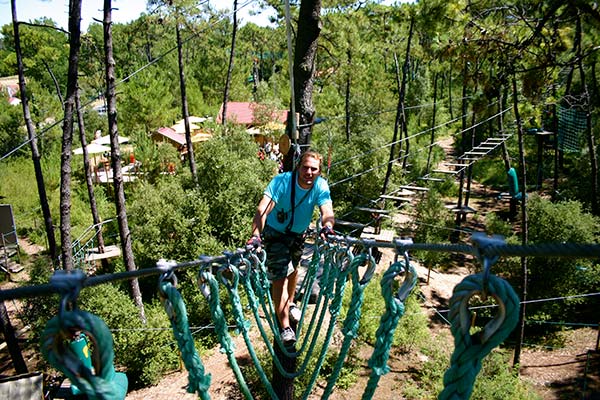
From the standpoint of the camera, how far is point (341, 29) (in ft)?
40.2

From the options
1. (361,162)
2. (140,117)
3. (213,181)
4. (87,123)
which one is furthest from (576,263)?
(87,123)

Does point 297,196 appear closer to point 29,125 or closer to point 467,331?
point 467,331

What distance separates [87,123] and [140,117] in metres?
5.00

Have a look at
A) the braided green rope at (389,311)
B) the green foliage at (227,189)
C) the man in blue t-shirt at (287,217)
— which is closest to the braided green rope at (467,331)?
the braided green rope at (389,311)

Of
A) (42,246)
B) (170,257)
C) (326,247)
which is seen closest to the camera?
(326,247)

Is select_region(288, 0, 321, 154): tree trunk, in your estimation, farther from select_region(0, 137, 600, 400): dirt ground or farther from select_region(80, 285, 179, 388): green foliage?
select_region(80, 285, 179, 388): green foliage

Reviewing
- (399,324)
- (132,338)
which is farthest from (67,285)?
(399,324)

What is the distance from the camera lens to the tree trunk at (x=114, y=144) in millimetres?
6421

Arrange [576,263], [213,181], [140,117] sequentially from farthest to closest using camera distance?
[140,117]
[213,181]
[576,263]

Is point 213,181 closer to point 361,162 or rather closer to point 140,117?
point 361,162

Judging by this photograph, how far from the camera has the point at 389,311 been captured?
1.20 m

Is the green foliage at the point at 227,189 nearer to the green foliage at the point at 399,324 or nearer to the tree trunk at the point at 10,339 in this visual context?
the green foliage at the point at 399,324

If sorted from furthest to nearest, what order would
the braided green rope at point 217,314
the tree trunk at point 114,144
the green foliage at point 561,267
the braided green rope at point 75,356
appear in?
the green foliage at point 561,267
the tree trunk at point 114,144
the braided green rope at point 217,314
the braided green rope at point 75,356

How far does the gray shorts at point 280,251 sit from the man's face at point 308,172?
0.41m
